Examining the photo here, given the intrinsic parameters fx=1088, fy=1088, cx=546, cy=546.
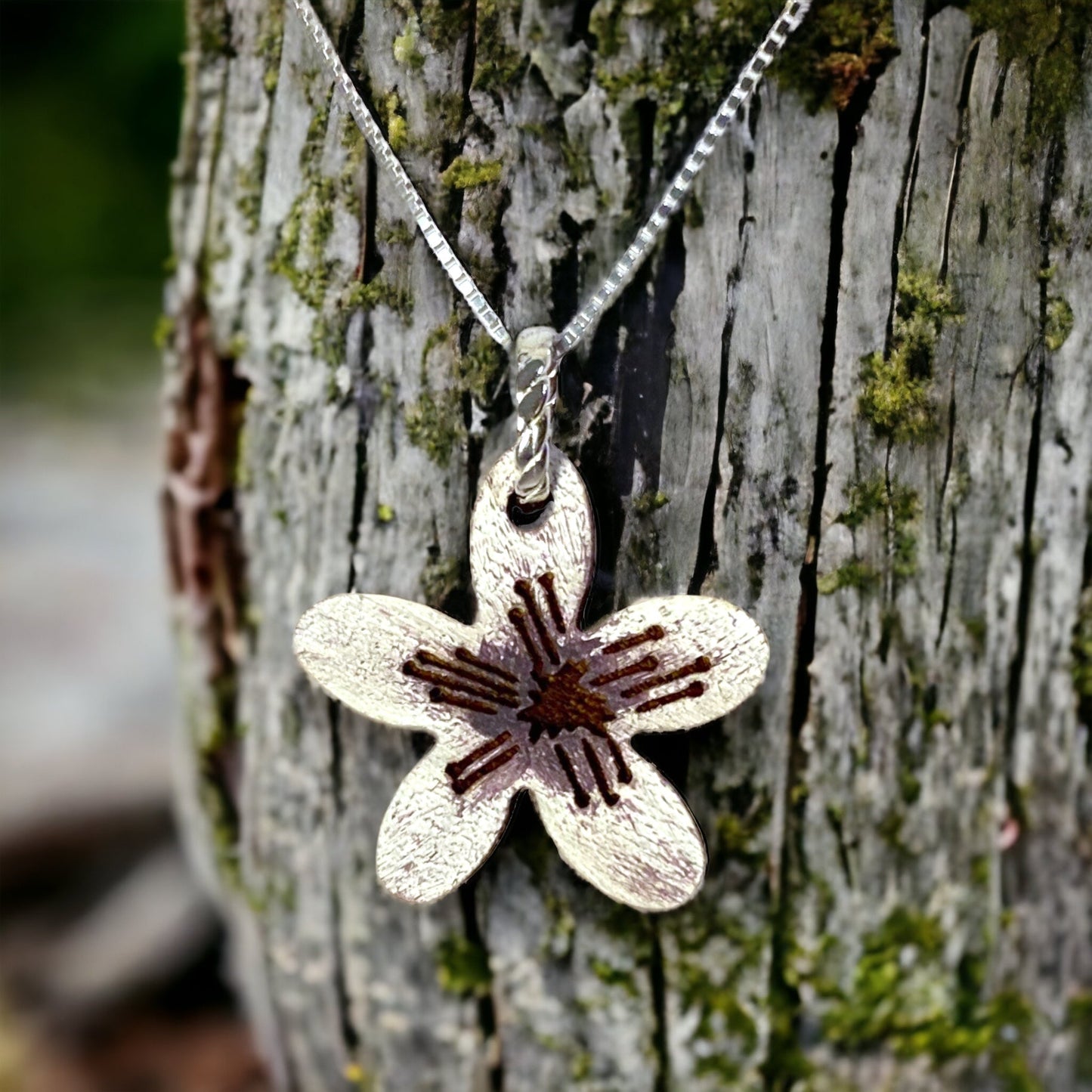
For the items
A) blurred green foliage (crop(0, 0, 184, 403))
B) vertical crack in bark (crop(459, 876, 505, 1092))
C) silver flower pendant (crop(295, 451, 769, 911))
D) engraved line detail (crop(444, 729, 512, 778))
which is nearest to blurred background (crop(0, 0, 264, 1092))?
blurred green foliage (crop(0, 0, 184, 403))

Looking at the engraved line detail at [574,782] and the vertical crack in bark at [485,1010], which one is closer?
the engraved line detail at [574,782]

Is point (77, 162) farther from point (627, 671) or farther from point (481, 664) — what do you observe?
point (627, 671)

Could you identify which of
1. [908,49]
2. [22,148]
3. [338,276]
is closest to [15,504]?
[22,148]

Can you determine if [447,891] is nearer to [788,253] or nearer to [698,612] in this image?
[698,612]

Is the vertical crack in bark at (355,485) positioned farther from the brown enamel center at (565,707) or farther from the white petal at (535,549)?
the brown enamel center at (565,707)

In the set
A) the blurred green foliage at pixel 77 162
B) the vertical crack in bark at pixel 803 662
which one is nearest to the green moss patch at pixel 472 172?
the vertical crack in bark at pixel 803 662

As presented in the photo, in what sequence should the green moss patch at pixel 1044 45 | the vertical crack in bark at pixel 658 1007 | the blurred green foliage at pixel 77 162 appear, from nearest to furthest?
the green moss patch at pixel 1044 45, the vertical crack in bark at pixel 658 1007, the blurred green foliage at pixel 77 162

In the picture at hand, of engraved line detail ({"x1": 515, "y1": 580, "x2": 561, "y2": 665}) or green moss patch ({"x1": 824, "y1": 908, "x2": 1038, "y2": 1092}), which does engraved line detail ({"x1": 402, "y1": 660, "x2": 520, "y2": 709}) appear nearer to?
engraved line detail ({"x1": 515, "y1": 580, "x2": 561, "y2": 665})

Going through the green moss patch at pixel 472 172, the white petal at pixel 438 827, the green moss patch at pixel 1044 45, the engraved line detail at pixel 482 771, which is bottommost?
the white petal at pixel 438 827
